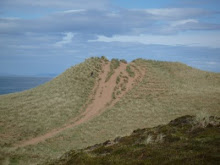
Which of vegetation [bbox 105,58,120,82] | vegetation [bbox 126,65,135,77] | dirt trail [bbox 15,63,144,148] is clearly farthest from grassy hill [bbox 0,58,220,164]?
dirt trail [bbox 15,63,144,148]

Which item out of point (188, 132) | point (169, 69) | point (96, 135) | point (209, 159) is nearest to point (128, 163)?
point (209, 159)

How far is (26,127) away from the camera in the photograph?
117ft

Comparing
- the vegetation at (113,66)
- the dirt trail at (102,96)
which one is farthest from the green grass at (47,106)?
the vegetation at (113,66)

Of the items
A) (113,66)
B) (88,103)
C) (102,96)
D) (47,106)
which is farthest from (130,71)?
(47,106)

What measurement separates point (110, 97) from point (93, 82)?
810cm

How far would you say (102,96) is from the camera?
4978cm

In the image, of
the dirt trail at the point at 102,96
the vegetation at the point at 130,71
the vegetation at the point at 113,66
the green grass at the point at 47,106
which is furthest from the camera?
the vegetation at the point at 130,71

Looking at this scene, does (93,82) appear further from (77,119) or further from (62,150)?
(62,150)

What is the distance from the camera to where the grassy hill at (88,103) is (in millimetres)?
30953

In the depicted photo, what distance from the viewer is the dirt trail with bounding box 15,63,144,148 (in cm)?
3501

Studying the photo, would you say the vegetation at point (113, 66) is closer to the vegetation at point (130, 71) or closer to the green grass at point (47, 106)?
the vegetation at point (130, 71)

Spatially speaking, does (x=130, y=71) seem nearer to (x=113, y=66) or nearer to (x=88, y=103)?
(x=113, y=66)

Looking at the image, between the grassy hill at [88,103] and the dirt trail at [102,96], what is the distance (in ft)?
2.53

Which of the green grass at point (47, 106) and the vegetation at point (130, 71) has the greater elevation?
the vegetation at point (130, 71)
